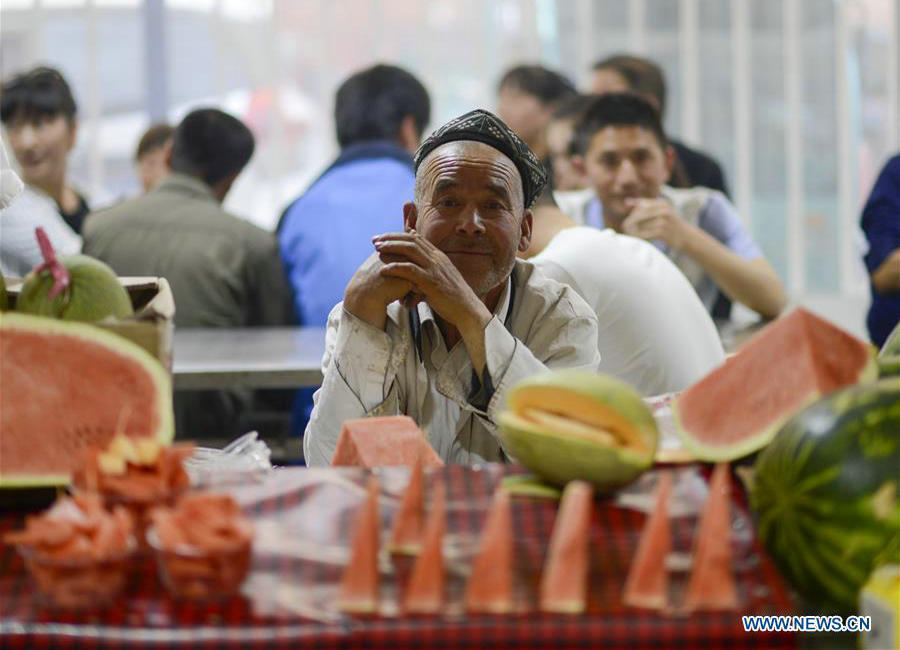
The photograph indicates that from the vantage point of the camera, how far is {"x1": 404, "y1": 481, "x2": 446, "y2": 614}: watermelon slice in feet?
3.32

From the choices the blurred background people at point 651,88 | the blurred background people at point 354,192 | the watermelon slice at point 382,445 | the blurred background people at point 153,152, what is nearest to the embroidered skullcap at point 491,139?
the watermelon slice at point 382,445

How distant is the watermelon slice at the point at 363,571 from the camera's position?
1.01 metres

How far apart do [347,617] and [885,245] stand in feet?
11.3

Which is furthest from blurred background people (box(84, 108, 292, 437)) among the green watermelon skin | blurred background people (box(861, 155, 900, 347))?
the green watermelon skin

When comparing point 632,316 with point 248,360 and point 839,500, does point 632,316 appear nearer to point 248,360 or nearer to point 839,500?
point 248,360

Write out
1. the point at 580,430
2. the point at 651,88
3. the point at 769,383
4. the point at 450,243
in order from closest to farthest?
the point at 580,430 → the point at 769,383 → the point at 450,243 → the point at 651,88

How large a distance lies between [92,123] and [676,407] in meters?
5.08

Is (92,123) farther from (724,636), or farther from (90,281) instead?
(724,636)

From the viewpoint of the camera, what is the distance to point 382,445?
1.46m

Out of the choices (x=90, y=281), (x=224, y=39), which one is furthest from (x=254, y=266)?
(x=90, y=281)

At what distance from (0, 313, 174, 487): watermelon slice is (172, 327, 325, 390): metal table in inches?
72.6

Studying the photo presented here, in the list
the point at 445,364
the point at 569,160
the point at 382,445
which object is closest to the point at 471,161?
the point at 445,364

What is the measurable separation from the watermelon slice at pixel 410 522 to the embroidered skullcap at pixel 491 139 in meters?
0.97

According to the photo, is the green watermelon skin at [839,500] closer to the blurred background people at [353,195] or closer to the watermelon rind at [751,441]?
the watermelon rind at [751,441]
